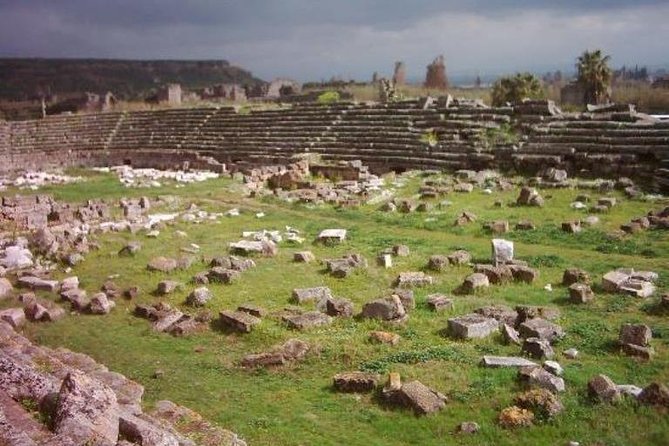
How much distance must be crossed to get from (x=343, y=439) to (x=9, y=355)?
13.0 feet

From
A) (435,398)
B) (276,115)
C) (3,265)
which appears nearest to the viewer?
(435,398)

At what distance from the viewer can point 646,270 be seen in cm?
1284

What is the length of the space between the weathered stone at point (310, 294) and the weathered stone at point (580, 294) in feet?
13.8

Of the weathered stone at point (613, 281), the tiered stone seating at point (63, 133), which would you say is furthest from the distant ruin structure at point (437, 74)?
the weathered stone at point (613, 281)

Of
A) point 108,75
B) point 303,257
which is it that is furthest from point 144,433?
point 108,75

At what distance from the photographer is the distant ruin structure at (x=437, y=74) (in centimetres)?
5744

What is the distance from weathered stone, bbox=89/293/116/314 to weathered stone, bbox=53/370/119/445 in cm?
603

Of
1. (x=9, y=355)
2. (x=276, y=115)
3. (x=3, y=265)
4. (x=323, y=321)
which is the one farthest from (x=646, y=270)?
(x=276, y=115)

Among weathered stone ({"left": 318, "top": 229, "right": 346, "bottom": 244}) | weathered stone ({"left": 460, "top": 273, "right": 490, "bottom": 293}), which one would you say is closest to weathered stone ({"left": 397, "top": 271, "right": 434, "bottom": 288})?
weathered stone ({"left": 460, "top": 273, "right": 490, "bottom": 293})

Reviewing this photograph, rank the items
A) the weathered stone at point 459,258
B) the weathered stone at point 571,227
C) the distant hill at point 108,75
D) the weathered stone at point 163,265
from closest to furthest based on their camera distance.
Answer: the weathered stone at point 459,258 < the weathered stone at point 163,265 < the weathered stone at point 571,227 < the distant hill at point 108,75

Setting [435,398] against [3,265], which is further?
[3,265]

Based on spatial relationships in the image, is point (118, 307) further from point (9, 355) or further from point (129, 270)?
point (9, 355)

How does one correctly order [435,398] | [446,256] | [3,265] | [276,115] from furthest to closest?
[276,115] < [3,265] < [446,256] < [435,398]

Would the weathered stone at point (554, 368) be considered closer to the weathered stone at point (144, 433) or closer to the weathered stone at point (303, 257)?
the weathered stone at point (144, 433)
